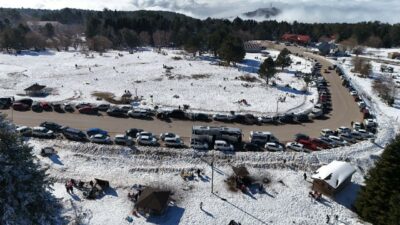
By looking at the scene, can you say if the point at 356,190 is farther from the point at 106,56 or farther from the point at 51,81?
the point at 106,56

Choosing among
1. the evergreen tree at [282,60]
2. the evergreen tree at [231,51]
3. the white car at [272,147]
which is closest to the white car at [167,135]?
the white car at [272,147]

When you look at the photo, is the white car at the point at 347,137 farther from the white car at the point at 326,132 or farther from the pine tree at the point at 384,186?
the pine tree at the point at 384,186

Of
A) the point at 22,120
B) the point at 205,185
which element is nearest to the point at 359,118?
the point at 205,185

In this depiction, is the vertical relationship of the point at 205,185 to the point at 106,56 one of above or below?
below

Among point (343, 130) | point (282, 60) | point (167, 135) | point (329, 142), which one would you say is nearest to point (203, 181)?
point (167, 135)

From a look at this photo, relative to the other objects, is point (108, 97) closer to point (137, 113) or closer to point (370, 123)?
point (137, 113)

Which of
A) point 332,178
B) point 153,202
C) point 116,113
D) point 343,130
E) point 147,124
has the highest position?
point 116,113

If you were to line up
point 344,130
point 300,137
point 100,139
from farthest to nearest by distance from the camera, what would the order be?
point 344,130, point 300,137, point 100,139
